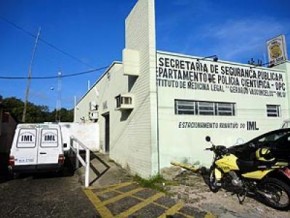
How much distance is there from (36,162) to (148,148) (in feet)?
13.5

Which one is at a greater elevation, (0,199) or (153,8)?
(153,8)

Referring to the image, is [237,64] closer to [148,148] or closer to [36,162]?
[148,148]

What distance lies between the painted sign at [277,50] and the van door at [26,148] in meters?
12.1

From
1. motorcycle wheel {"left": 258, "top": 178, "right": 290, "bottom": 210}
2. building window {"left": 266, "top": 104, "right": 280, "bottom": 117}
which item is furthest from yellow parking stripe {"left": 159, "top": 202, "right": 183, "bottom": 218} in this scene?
building window {"left": 266, "top": 104, "right": 280, "bottom": 117}

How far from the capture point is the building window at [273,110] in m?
13.5

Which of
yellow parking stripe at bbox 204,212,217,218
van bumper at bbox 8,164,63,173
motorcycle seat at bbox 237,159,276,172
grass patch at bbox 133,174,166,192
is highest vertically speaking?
motorcycle seat at bbox 237,159,276,172

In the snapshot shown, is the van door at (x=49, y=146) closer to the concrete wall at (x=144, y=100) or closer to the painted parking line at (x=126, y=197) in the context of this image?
the painted parking line at (x=126, y=197)

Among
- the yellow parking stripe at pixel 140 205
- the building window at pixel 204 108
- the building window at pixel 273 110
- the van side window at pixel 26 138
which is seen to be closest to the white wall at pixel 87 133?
the van side window at pixel 26 138

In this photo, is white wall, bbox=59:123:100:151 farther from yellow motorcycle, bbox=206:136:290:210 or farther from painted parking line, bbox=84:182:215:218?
yellow motorcycle, bbox=206:136:290:210

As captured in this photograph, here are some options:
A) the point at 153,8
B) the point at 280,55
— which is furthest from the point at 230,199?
the point at 280,55

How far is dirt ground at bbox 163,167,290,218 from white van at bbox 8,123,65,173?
13.6ft

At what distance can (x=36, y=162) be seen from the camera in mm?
10539

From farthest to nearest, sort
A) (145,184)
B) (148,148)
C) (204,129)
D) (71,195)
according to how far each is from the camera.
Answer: (204,129), (148,148), (145,184), (71,195)

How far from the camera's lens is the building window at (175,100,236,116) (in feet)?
36.4
